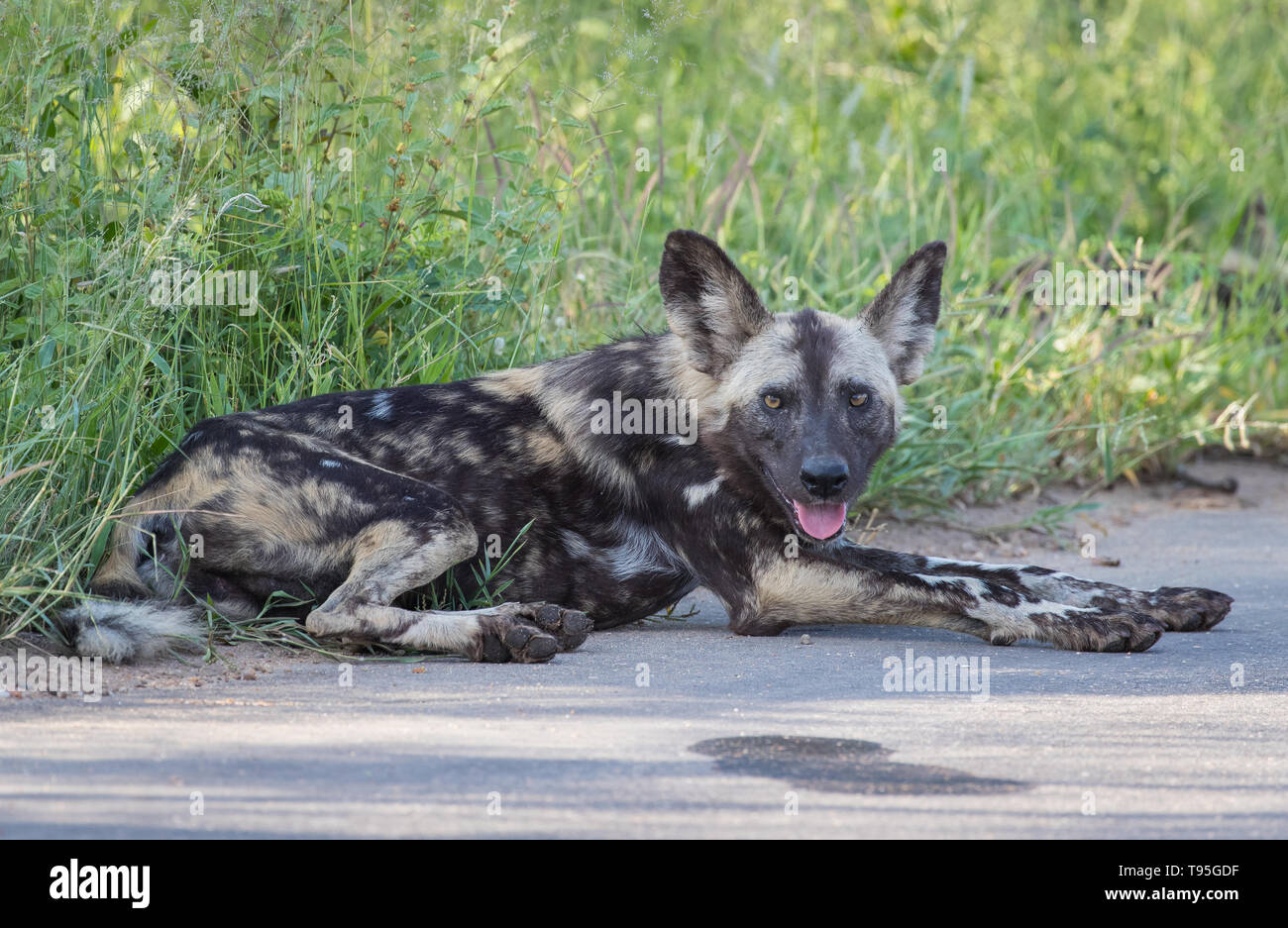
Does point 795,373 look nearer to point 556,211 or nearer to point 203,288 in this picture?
point 556,211

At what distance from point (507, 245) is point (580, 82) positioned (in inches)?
161

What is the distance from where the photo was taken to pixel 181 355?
5.43m

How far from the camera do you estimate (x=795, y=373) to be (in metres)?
5.00

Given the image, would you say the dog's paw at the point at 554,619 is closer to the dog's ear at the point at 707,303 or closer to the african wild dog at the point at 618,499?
the african wild dog at the point at 618,499

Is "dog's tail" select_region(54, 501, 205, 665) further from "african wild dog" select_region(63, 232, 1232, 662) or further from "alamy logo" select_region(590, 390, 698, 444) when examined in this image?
"alamy logo" select_region(590, 390, 698, 444)

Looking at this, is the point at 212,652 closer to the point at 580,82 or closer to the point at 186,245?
the point at 186,245

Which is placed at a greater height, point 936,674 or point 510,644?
point 510,644

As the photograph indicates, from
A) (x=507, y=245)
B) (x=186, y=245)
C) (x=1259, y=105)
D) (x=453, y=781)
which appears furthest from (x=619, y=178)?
(x=453, y=781)

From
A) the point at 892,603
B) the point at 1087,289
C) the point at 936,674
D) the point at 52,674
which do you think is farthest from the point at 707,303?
Result: the point at 1087,289

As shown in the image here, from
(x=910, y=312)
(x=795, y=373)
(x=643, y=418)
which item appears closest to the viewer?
(x=795, y=373)

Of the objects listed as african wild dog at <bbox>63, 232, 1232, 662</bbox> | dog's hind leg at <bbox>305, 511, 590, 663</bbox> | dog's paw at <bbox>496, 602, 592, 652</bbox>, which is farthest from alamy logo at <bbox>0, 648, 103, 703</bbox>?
dog's paw at <bbox>496, 602, 592, 652</bbox>

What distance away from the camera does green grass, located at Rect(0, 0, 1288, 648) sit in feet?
16.7

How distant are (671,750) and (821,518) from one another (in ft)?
5.74

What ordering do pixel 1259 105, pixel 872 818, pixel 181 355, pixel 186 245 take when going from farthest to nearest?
pixel 1259 105 → pixel 181 355 → pixel 186 245 → pixel 872 818
